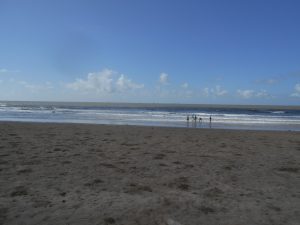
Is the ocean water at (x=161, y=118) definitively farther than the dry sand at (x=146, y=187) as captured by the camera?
Yes

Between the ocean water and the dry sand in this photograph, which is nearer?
the dry sand

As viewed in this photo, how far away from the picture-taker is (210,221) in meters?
4.38

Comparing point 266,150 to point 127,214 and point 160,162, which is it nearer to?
point 160,162

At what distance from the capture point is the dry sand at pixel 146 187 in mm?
4512

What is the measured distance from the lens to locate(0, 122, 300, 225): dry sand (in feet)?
14.8

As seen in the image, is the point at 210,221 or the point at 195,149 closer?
the point at 210,221

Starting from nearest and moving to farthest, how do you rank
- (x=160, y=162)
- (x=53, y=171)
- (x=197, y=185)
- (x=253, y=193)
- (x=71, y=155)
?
(x=253, y=193), (x=197, y=185), (x=53, y=171), (x=160, y=162), (x=71, y=155)

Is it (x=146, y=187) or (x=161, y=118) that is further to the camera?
(x=161, y=118)

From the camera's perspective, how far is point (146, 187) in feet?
19.5

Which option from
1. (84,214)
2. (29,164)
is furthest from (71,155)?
(84,214)

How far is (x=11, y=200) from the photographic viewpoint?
500cm

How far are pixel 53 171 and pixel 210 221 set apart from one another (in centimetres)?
411

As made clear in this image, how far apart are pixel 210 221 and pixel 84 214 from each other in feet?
6.20

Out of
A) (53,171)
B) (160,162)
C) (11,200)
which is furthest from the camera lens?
(160,162)
